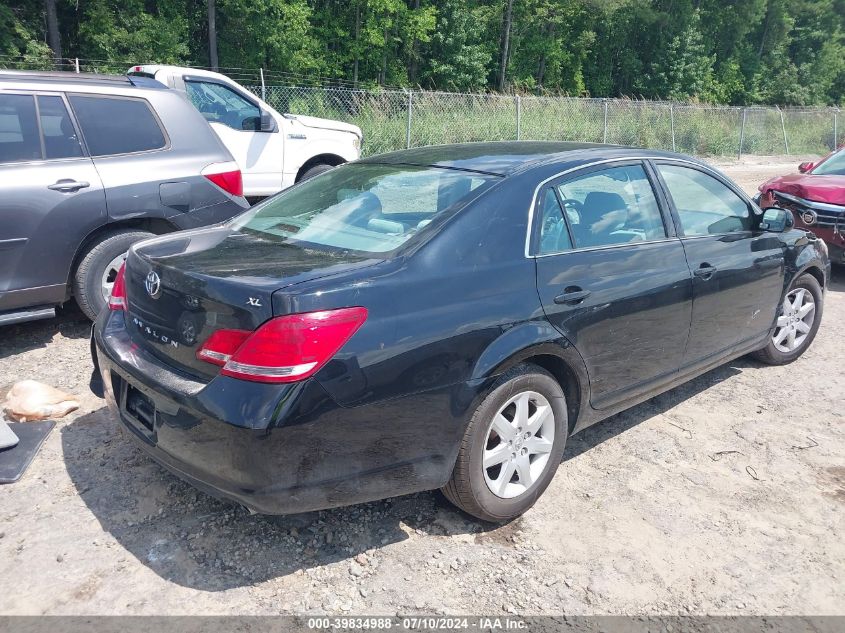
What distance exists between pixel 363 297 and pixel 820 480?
8.80 ft

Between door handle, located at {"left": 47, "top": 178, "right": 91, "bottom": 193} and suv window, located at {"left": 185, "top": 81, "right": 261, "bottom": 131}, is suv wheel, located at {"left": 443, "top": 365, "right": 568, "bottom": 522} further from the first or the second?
suv window, located at {"left": 185, "top": 81, "right": 261, "bottom": 131}

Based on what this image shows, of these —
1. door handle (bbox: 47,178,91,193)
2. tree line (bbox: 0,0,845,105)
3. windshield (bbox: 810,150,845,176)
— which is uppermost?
tree line (bbox: 0,0,845,105)

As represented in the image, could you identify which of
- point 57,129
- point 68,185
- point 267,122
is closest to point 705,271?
point 68,185

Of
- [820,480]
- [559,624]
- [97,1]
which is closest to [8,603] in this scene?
[559,624]

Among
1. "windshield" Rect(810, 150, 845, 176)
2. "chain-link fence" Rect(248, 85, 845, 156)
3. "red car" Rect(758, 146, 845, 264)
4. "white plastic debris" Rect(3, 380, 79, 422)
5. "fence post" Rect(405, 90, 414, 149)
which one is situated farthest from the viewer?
"chain-link fence" Rect(248, 85, 845, 156)

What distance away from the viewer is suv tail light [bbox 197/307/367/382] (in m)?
2.48

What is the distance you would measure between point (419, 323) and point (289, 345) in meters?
0.51

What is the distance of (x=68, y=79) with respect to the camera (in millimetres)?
5109

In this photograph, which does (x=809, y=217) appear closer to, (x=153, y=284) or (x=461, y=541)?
(x=461, y=541)

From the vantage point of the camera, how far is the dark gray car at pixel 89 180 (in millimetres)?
4652

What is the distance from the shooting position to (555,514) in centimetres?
331

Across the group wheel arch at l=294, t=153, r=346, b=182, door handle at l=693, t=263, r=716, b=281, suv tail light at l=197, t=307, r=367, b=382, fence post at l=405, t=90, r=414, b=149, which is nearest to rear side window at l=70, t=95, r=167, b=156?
suv tail light at l=197, t=307, r=367, b=382

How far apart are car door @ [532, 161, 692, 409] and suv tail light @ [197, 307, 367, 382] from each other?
1.04 meters

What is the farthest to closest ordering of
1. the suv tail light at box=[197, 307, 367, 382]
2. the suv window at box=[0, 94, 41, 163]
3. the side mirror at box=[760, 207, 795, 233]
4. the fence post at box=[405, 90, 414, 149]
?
the fence post at box=[405, 90, 414, 149], the suv window at box=[0, 94, 41, 163], the side mirror at box=[760, 207, 795, 233], the suv tail light at box=[197, 307, 367, 382]
